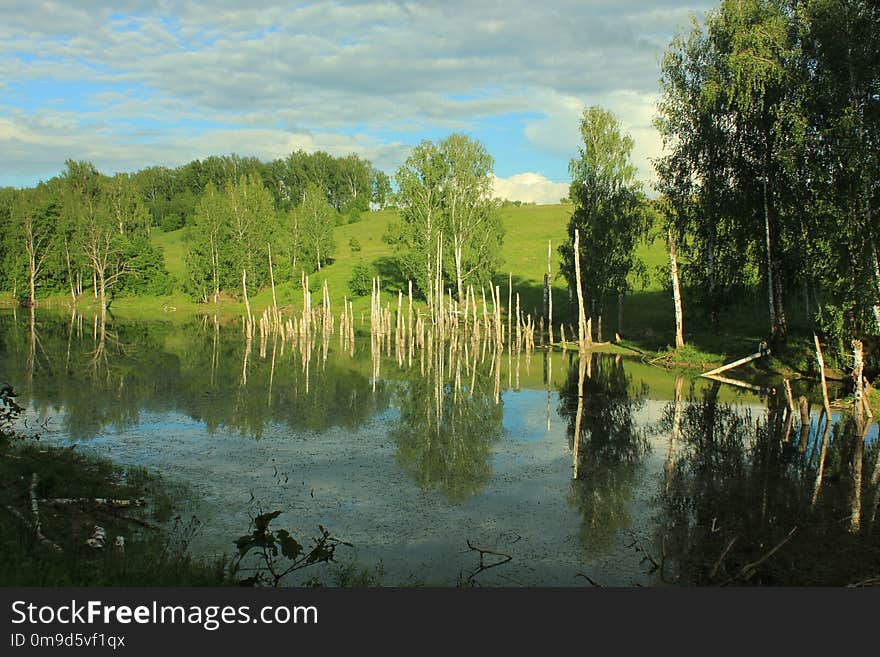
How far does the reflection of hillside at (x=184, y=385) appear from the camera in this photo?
2212 centimetres

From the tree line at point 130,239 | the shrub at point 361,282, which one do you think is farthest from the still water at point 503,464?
the tree line at point 130,239

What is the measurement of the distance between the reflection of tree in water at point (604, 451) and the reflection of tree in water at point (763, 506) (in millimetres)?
841

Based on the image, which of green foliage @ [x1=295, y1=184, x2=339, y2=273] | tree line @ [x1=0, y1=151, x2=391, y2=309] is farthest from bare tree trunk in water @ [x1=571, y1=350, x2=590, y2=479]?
green foliage @ [x1=295, y1=184, x2=339, y2=273]

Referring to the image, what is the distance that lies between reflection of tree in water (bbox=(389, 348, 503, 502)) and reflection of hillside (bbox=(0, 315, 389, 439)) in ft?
5.16

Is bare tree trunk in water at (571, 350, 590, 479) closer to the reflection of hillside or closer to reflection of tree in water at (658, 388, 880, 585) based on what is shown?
reflection of tree in water at (658, 388, 880, 585)

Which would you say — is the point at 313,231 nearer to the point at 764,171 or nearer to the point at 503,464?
the point at 764,171

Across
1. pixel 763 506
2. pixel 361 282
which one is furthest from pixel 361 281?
pixel 763 506

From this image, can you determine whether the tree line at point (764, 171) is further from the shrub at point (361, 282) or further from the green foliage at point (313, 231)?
the green foliage at point (313, 231)

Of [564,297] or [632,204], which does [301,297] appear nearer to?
[564,297]

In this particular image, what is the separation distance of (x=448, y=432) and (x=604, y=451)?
437cm

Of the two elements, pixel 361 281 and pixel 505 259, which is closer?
pixel 361 281

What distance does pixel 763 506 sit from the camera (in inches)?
554

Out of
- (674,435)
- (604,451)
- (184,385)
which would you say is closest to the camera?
(604,451)

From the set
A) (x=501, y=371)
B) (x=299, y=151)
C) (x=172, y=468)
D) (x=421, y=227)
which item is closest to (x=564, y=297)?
(x=421, y=227)
